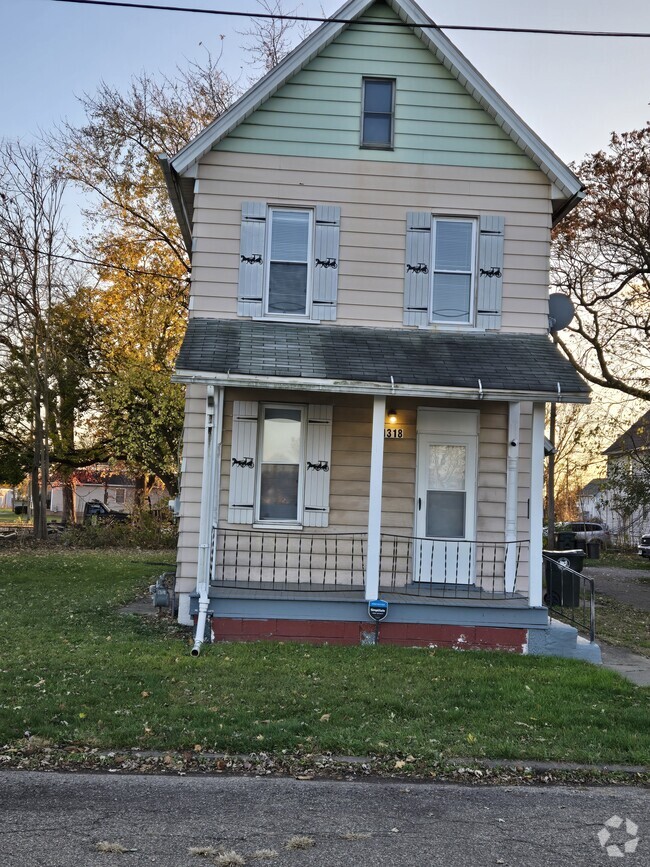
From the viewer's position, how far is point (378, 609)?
30.8 feet

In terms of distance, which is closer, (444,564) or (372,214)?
(444,564)

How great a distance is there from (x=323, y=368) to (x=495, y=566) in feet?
11.8

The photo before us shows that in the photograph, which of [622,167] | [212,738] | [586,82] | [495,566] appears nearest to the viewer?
[212,738]

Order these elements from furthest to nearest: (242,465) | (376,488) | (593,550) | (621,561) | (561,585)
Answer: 1. (593,550)
2. (621,561)
3. (561,585)
4. (242,465)
5. (376,488)

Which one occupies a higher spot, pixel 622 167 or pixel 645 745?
pixel 622 167

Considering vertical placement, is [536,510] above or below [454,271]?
below

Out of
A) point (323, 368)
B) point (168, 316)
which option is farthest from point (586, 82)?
point (168, 316)

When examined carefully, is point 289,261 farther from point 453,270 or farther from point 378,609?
point 378,609

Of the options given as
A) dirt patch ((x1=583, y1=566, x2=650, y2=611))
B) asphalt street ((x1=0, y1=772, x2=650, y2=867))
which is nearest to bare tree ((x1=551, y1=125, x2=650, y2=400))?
dirt patch ((x1=583, y1=566, x2=650, y2=611))

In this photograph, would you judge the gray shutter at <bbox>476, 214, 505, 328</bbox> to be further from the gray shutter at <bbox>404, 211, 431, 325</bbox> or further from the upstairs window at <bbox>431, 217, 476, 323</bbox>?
the gray shutter at <bbox>404, 211, 431, 325</bbox>

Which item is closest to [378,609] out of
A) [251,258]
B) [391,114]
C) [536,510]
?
[536,510]

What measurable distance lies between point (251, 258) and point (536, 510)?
4921 mm

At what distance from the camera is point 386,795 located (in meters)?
5.25

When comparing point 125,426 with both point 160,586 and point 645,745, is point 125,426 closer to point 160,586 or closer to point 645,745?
point 160,586
